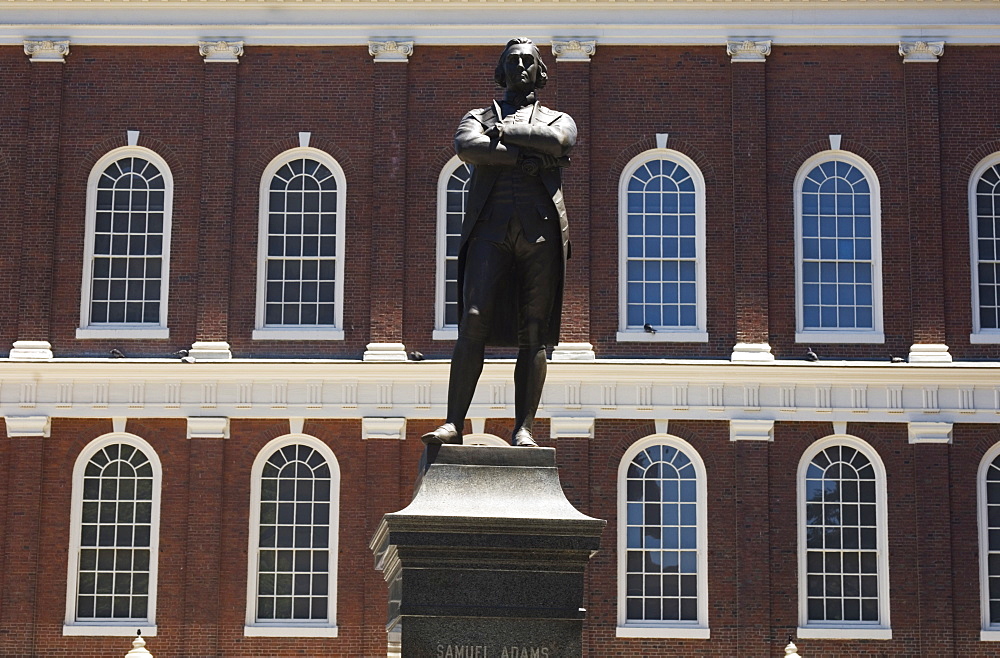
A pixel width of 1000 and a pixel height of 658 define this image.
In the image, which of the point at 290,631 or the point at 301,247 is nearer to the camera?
the point at 290,631

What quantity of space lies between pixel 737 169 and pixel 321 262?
7391mm

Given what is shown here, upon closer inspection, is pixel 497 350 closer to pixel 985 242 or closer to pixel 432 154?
pixel 432 154

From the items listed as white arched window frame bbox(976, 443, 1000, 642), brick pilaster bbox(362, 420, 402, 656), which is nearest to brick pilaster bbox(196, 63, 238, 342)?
brick pilaster bbox(362, 420, 402, 656)

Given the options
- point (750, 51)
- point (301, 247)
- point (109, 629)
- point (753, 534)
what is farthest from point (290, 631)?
point (750, 51)

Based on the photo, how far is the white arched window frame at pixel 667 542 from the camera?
96.5 ft

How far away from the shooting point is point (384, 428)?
3000 cm

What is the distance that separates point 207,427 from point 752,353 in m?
9.32

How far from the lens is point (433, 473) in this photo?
1145cm

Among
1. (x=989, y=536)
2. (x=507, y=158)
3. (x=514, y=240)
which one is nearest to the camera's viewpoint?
(x=507, y=158)

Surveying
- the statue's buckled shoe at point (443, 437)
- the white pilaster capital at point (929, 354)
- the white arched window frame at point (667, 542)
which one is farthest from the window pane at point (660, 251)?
the statue's buckled shoe at point (443, 437)

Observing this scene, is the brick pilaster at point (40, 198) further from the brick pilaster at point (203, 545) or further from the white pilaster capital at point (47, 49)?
the brick pilaster at point (203, 545)

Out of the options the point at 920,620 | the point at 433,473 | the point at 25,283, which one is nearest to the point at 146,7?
the point at 25,283

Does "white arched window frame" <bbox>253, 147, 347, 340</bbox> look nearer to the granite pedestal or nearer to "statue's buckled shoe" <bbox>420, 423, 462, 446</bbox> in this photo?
"statue's buckled shoe" <bbox>420, 423, 462, 446</bbox>

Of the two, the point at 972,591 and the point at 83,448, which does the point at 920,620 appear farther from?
the point at 83,448
